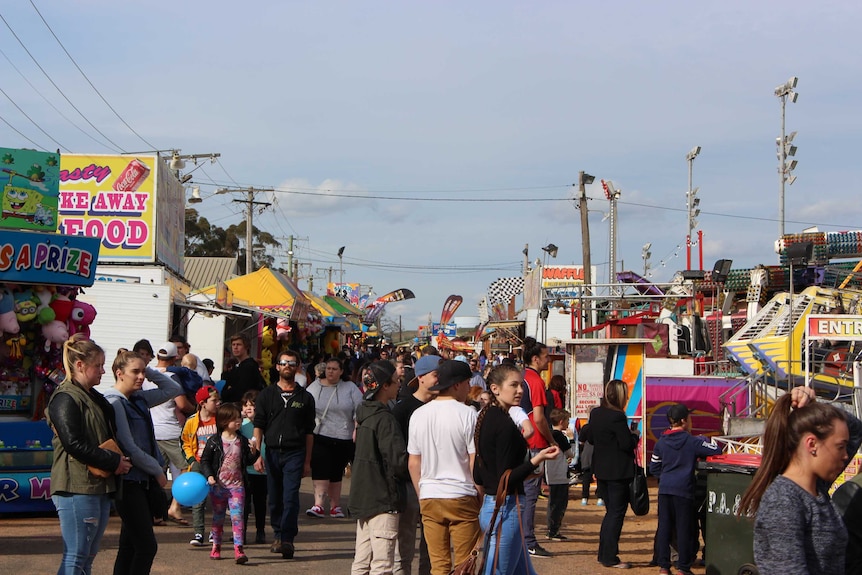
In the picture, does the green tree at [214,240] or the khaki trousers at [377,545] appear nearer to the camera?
the khaki trousers at [377,545]

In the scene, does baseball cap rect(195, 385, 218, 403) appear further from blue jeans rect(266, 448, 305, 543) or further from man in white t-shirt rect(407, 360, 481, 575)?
man in white t-shirt rect(407, 360, 481, 575)

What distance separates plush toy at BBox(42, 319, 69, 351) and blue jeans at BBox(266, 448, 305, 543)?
2.74 metres

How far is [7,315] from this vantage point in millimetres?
9477

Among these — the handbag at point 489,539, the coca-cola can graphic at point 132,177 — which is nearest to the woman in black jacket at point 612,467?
the handbag at point 489,539

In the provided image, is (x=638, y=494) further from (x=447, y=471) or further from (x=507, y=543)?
(x=447, y=471)

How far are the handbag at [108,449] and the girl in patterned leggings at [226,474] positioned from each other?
9.67 ft

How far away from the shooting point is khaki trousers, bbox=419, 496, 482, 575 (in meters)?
5.87

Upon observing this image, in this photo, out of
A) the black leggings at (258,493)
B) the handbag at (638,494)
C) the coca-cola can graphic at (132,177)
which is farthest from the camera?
the coca-cola can graphic at (132,177)

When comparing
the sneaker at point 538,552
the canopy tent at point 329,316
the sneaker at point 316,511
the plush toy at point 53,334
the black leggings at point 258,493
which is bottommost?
the sneaker at point 538,552

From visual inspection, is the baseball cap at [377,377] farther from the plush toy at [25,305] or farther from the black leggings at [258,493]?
the plush toy at [25,305]

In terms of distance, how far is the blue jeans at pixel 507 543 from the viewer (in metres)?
5.73

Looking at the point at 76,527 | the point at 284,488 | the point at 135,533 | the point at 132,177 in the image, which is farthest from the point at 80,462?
the point at 132,177

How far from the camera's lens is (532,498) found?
970 cm

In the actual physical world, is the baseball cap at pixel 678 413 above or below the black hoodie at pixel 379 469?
above
